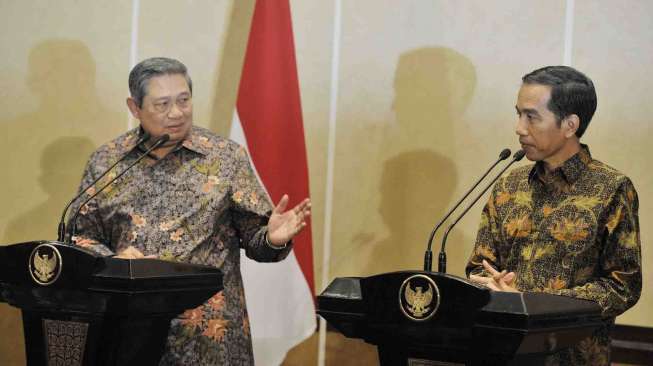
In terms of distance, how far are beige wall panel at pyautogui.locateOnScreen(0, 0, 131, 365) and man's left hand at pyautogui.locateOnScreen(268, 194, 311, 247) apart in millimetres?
1933

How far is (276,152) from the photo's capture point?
13.3 ft

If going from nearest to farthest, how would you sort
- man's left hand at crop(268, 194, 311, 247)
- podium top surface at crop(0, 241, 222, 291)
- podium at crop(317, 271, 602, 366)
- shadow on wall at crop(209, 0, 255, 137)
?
podium at crop(317, 271, 602, 366) < podium top surface at crop(0, 241, 222, 291) < man's left hand at crop(268, 194, 311, 247) < shadow on wall at crop(209, 0, 255, 137)

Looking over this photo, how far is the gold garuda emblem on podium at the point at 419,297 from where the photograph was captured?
2104mm

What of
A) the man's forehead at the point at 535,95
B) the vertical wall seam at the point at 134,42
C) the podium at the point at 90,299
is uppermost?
the vertical wall seam at the point at 134,42

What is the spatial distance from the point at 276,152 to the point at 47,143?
A: 146cm

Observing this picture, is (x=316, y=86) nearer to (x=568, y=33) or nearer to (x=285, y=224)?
(x=568, y=33)

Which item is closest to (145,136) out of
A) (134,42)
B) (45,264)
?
(45,264)

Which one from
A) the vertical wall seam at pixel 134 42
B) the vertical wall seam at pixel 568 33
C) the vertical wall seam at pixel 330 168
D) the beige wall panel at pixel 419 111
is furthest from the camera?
the vertical wall seam at pixel 134 42

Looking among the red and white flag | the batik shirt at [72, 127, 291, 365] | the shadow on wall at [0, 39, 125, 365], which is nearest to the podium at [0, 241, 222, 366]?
the batik shirt at [72, 127, 291, 365]

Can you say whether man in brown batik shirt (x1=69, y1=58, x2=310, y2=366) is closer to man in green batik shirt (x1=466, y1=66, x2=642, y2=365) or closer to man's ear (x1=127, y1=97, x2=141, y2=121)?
man's ear (x1=127, y1=97, x2=141, y2=121)

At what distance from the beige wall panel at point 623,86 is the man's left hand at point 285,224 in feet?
4.79

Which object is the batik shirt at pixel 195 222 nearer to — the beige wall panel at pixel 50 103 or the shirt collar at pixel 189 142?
the shirt collar at pixel 189 142

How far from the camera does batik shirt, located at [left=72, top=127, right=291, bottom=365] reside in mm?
3045

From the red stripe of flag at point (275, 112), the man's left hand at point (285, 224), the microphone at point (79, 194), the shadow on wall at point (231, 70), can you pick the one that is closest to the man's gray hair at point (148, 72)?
the microphone at point (79, 194)
